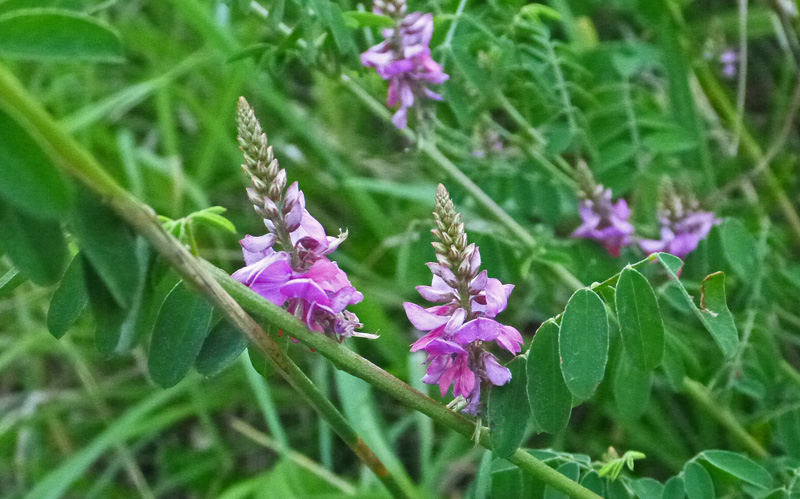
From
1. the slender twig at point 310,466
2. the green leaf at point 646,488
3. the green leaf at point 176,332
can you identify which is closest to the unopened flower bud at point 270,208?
the green leaf at point 176,332

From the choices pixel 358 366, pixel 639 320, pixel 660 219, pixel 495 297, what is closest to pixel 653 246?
pixel 660 219

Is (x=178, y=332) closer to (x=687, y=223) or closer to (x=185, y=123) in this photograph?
(x=687, y=223)

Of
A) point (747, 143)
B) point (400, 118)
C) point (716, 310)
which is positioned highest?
point (400, 118)

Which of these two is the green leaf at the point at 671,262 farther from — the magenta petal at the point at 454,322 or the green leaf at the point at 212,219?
the green leaf at the point at 212,219

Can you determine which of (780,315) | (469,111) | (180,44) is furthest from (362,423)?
(180,44)

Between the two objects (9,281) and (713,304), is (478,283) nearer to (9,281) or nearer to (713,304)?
(713,304)
